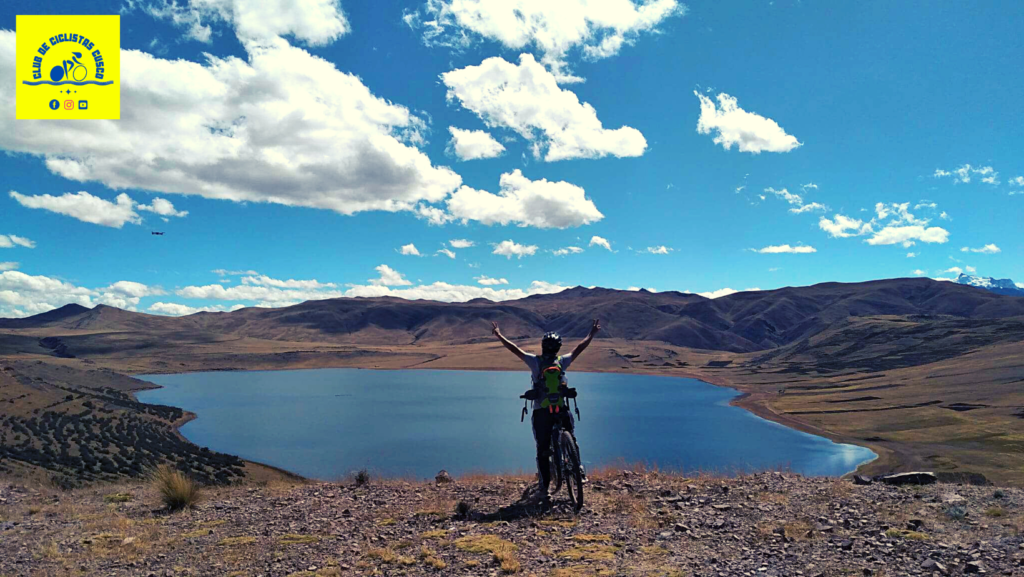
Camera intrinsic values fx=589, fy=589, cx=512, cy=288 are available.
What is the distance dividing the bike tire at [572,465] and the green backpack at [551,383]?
483 millimetres

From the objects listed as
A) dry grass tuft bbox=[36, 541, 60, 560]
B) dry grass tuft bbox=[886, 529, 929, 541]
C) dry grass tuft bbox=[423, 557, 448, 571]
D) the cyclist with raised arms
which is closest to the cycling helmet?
the cyclist with raised arms

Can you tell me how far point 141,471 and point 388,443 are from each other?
26289 mm

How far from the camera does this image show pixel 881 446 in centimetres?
6656

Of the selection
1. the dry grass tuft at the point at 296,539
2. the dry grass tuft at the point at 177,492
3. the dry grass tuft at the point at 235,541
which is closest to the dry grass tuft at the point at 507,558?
the dry grass tuft at the point at 296,539

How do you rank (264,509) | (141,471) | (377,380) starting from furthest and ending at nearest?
(377,380) < (141,471) < (264,509)

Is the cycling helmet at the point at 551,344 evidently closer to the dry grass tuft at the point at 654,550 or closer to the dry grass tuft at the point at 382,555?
the dry grass tuft at the point at 654,550

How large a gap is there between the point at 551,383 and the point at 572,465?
4.11ft

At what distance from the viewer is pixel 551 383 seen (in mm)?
9031

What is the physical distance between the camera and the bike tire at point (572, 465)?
28.5ft

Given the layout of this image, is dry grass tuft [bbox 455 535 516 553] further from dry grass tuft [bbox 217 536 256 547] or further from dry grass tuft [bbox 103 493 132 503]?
dry grass tuft [bbox 103 493 132 503]

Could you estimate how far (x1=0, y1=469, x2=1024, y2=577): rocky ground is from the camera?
642 centimetres

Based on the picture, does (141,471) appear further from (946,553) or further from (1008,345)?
(1008,345)

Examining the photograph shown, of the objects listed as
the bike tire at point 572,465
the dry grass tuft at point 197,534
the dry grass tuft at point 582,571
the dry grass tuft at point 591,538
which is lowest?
the dry grass tuft at point 197,534

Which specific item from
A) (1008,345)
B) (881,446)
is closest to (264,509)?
(881,446)
